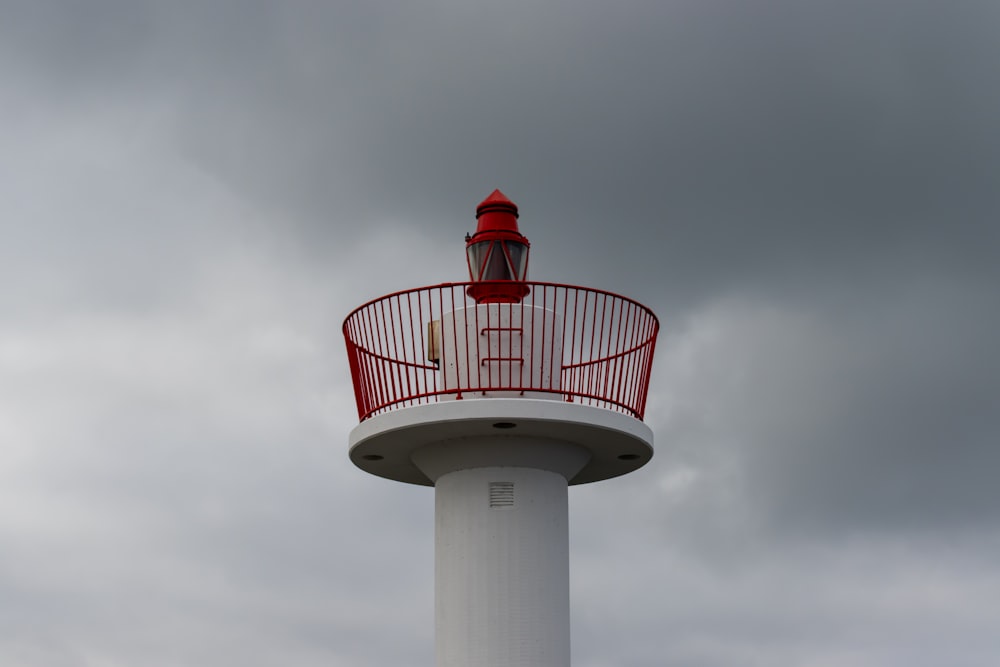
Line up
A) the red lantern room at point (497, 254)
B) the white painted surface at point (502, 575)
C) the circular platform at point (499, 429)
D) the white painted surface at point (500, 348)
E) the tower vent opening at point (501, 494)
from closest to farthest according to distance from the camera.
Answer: the circular platform at point (499, 429) → the white painted surface at point (502, 575) → the white painted surface at point (500, 348) → the tower vent opening at point (501, 494) → the red lantern room at point (497, 254)

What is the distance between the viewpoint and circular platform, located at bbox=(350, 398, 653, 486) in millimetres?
15422

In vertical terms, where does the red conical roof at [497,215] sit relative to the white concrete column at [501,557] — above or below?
above

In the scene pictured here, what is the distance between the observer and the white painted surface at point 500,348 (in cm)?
1597

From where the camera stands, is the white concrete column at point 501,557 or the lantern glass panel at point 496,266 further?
the lantern glass panel at point 496,266

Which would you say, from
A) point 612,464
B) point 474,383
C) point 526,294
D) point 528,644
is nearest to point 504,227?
point 526,294

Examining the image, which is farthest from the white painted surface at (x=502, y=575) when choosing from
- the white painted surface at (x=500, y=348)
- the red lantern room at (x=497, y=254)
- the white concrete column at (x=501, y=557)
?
the red lantern room at (x=497, y=254)

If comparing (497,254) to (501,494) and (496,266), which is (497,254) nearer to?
(496,266)

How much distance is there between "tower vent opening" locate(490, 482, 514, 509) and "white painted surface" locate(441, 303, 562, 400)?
1071 millimetres

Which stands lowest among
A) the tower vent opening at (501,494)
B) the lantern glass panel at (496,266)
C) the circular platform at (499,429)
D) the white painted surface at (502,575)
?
the white painted surface at (502,575)

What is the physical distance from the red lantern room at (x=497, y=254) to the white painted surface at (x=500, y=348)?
304mm

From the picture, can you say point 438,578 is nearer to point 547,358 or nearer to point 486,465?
point 486,465

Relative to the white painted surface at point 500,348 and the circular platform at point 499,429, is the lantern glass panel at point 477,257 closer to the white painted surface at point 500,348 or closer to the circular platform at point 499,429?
the white painted surface at point 500,348

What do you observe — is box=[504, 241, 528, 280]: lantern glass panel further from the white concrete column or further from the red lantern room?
the white concrete column

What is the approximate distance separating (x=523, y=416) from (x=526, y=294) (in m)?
1.85
